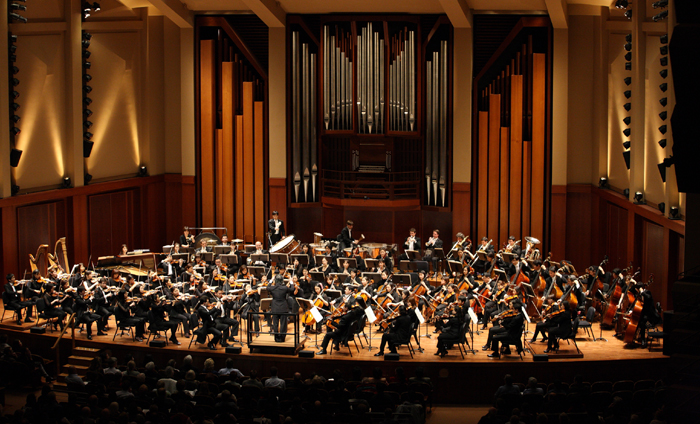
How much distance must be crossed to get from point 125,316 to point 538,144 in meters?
8.74

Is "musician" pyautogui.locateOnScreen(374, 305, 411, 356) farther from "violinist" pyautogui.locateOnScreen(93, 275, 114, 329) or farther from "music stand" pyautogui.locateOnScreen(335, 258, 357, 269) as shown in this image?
"violinist" pyautogui.locateOnScreen(93, 275, 114, 329)

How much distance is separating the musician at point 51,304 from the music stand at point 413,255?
5.92 metres

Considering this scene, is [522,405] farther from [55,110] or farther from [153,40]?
[153,40]

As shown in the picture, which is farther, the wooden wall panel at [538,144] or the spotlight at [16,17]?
the wooden wall panel at [538,144]

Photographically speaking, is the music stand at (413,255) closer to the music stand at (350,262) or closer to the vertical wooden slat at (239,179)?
the music stand at (350,262)

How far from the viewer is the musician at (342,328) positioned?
36.7 ft

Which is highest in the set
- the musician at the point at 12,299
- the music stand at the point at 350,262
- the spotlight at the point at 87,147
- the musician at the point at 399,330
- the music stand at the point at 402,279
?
the spotlight at the point at 87,147

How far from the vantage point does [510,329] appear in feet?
36.0

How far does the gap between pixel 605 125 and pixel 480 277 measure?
184 inches

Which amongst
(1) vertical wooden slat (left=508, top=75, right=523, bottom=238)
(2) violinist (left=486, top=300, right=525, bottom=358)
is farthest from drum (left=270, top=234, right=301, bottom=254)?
(2) violinist (left=486, top=300, right=525, bottom=358)

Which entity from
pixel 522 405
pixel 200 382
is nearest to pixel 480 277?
pixel 522 405

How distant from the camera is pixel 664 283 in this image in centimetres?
1222

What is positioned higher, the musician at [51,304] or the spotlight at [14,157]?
the spotlight at [14,157]

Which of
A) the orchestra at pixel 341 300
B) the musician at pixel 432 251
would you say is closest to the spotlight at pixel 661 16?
the orchestra at pixel 341 300
